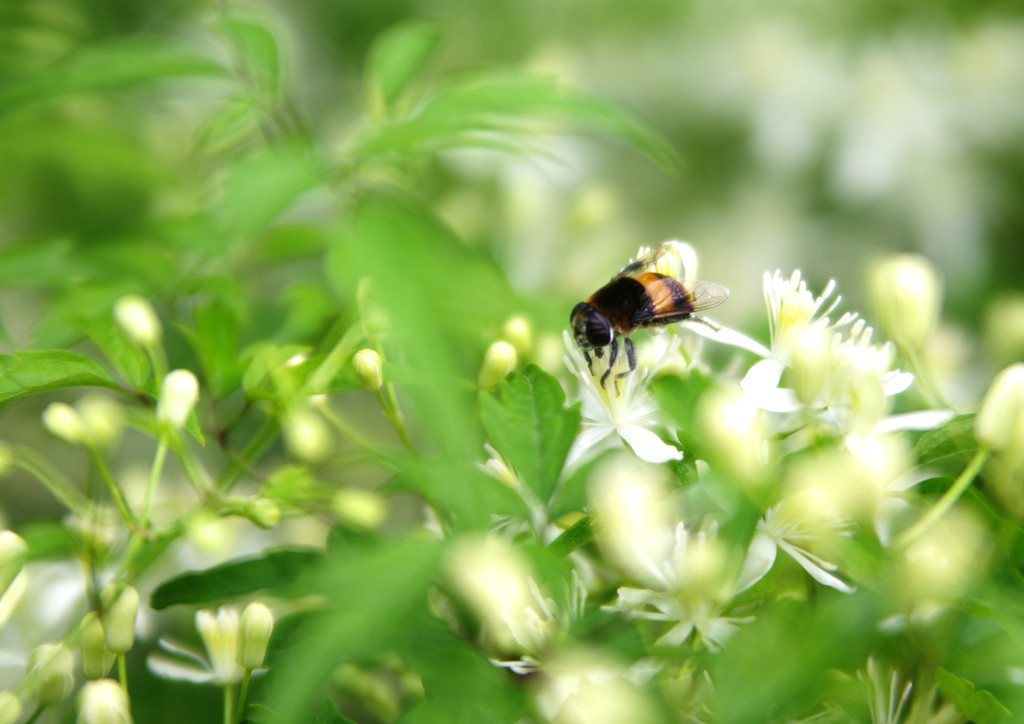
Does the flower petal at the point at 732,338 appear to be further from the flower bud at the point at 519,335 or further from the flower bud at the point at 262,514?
the flower bud at the point at 262,514

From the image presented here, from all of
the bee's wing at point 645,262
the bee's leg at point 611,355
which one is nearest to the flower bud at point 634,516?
the bee's leg at point 611,355

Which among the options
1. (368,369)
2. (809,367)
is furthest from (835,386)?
(368,369)

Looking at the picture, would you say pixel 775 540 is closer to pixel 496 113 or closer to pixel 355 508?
pixel 355 508

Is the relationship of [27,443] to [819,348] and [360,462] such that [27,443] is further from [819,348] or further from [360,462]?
[819,348]

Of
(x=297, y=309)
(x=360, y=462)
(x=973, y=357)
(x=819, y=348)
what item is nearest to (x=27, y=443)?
(x=297, y=309)

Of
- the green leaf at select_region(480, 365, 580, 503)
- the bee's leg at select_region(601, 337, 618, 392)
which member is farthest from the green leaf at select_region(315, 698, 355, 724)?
the bee's leg at select_region(601, 337, 618, 392)

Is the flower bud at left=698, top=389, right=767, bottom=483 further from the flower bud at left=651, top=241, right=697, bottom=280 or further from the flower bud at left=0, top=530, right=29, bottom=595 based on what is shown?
the flower bud at left=0, top=530, right=29, bottom=595
